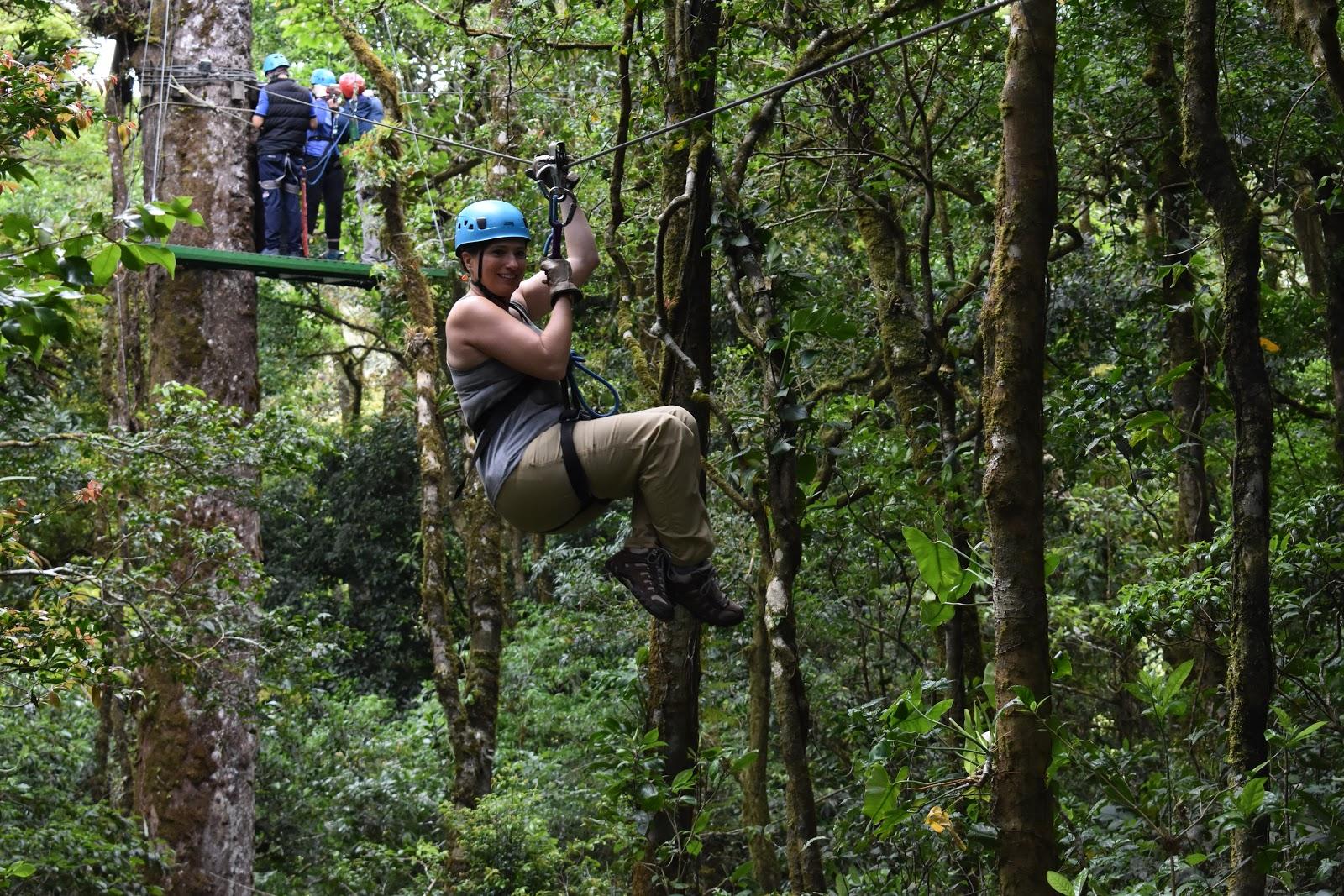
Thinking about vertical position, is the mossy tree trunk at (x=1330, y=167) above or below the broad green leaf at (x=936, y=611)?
above

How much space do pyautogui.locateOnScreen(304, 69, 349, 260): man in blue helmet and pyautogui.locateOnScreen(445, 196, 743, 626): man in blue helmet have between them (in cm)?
581

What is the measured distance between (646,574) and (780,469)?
978mm

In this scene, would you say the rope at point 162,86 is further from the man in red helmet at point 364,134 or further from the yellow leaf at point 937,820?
the yellow leaf at point 937,820

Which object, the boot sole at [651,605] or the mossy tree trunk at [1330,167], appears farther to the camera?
the mossy tree trunk at [1330,167]

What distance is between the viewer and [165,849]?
7.11 metres

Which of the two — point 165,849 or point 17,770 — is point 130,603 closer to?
point 165,849

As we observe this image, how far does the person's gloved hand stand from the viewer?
11.8 feet

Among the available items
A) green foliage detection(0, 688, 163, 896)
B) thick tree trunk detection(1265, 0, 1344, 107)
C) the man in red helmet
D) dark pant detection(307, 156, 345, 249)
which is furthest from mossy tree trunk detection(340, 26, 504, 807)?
thick tree trunk detection(1265, 0, 1344, 107)

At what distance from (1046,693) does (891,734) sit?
0.58m

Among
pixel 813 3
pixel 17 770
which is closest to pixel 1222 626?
pixel 813 3

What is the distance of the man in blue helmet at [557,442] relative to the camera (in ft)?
11.8

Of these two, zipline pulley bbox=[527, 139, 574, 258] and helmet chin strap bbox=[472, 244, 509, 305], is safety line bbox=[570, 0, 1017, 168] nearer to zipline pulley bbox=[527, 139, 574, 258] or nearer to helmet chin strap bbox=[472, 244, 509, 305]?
zipline pulley bbox=[527, 139, 574, 258]

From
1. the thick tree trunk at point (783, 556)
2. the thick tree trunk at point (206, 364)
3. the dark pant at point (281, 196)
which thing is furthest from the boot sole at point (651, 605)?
the dark pant at point (281, 196)

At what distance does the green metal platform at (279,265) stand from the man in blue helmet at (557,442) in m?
4.60
